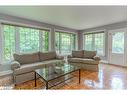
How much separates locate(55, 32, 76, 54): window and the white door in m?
2.53

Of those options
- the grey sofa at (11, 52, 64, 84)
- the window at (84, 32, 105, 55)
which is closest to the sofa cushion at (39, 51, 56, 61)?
the grey sofa at (11, 52, 64, 84)

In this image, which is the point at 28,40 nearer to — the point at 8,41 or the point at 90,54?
Result: the point at 8,41

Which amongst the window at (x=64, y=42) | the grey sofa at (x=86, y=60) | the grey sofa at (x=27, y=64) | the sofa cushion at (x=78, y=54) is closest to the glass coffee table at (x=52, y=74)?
the grey sofa at (x=27, y=64)

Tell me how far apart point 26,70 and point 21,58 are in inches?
25.8

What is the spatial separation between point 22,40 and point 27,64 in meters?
1.42

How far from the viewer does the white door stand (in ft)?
17.3

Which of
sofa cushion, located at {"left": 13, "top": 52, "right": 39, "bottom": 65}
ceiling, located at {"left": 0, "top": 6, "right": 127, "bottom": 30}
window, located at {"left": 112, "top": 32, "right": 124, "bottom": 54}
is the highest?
ceiling, located at {"left": 0, "top": 6, "right": 127, "bottom": 30}

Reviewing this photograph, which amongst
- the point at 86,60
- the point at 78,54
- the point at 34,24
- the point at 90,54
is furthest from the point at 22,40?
the point at 90,54

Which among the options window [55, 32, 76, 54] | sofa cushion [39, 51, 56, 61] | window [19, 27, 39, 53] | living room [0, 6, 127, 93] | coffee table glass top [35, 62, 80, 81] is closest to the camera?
coffee table glass top [35, 62, 80, 81]

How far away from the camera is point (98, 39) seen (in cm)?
670

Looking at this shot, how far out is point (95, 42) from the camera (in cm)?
695

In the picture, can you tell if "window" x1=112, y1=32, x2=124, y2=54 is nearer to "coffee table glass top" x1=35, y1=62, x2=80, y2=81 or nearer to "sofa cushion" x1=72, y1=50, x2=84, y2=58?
"sofa cushion" x1=72, y1=50, x2=84, y2=58
